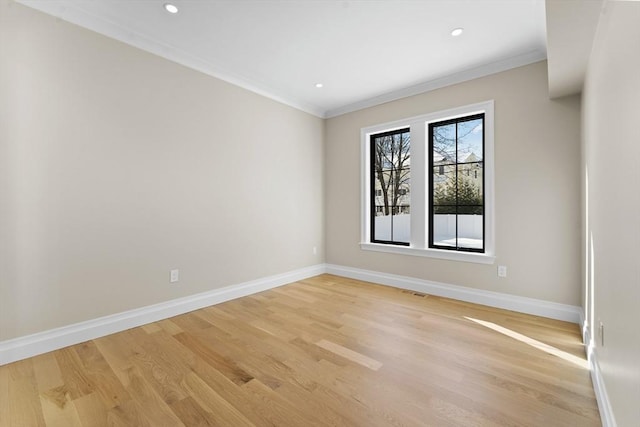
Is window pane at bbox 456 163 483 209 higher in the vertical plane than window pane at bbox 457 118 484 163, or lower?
lower

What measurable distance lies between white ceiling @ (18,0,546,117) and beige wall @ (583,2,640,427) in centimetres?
105

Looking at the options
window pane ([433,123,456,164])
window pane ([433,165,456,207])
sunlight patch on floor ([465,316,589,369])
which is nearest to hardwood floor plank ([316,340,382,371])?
sunlight patch on floor ([465,316,589,369])

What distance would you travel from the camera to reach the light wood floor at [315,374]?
149cm

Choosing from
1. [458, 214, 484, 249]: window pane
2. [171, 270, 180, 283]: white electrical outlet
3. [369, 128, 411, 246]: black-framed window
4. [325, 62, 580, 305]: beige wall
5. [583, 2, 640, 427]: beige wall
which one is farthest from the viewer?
[369, 128, 411, 246]: black-framed window

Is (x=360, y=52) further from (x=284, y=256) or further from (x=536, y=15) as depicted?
(x=284, y=256)

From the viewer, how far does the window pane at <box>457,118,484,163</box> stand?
3.33 meters

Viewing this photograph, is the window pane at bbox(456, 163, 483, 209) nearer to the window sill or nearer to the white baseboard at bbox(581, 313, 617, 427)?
the window sill

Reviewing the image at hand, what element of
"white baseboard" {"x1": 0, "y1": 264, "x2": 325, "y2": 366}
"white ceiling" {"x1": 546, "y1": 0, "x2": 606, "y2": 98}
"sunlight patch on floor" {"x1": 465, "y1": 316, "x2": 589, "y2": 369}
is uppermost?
"white ceiling" {"x1": 546, "y1": 0, "x2": 606, "y2": 98}

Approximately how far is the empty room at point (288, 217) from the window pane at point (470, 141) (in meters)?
0.04

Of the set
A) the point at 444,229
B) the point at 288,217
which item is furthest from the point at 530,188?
the point at 288,217

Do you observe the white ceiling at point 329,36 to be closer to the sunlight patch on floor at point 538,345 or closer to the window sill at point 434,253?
the window sill at point 434,253

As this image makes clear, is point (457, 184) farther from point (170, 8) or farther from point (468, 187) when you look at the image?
point (170, 8)

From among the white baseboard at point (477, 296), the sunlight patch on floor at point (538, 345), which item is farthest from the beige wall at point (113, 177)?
the sunlight patch on floor at point (538, 345)

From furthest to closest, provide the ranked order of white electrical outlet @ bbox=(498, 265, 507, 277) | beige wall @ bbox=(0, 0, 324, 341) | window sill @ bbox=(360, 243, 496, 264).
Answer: window sill @ bbox=(360, 243, 496, 264)
white electrical outlet @ bbox=(498, 265, 507, 277)
beige wall @ bbox=(0, 0, 324, 341)
